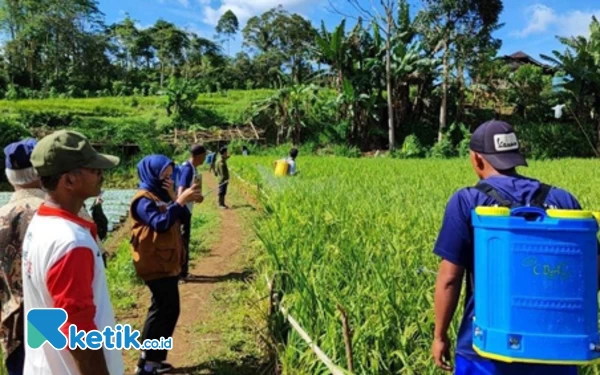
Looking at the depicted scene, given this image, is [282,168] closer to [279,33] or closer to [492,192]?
[492,192]

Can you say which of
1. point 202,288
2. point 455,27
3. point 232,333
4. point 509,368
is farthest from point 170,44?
point 509,368

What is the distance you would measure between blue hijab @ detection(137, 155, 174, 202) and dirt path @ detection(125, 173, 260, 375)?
1.18 metres

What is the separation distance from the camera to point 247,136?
25484mm

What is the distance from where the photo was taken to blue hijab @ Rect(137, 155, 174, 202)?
11.2 ft

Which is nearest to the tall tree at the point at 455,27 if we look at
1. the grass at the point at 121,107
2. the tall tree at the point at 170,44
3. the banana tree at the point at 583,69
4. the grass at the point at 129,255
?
the banana tree at the point at 583,69

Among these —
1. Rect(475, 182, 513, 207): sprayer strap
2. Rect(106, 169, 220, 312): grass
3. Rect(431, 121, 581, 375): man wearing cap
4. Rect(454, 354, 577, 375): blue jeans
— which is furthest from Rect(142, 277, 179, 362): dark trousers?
Rect(475, 182, 513, 207): sprayer strap

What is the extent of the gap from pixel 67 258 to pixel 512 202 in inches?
56.9

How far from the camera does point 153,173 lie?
11.2 feet

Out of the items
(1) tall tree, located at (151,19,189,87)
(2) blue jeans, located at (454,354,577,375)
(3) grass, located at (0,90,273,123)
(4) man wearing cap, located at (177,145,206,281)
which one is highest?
(1) tall tree, located at (151,19,189,87)

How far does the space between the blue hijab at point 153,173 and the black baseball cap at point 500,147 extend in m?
2.24

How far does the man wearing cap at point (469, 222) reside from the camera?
5.72 feet

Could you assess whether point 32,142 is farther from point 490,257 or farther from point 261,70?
point 261,70

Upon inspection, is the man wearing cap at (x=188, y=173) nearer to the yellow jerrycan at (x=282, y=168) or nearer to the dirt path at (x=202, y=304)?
the dirt path at (x=202, y=304)

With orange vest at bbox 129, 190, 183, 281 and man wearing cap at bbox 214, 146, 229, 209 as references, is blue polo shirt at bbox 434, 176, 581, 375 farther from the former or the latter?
man wearing cap at bbox 214, 146, 229, 209
